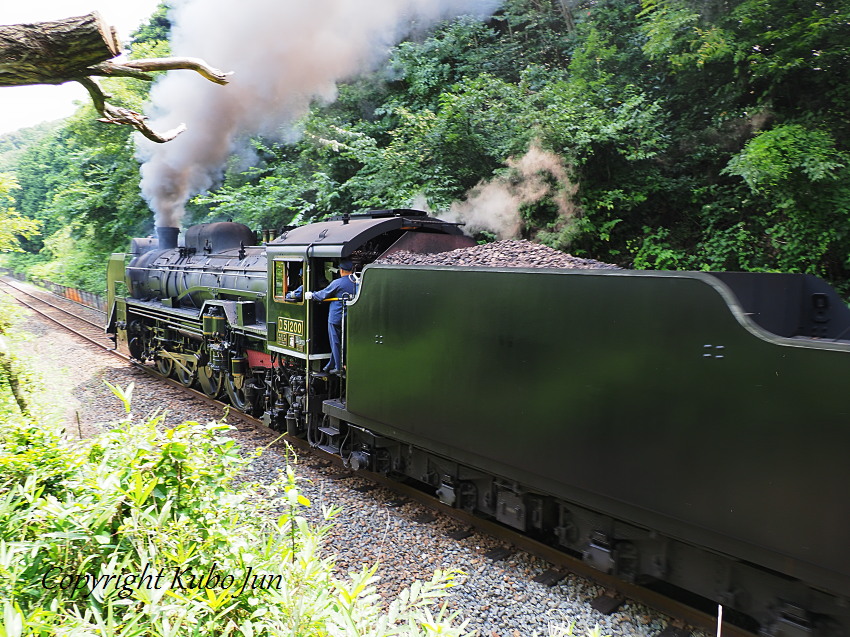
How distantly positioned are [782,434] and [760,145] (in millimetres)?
6676

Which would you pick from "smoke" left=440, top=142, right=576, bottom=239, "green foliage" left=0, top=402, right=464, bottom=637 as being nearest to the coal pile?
"green foliage" left=0, top=402, right=464, bottom=637

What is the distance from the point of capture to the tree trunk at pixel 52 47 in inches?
108

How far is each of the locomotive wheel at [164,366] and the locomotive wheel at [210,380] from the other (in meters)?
1.65

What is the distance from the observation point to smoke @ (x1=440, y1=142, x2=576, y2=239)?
405 inches

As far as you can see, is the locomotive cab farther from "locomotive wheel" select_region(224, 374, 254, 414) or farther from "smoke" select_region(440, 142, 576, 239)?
"smoke" select_region(440, 142, 576, 239)

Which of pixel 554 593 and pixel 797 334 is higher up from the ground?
pixel 797 334

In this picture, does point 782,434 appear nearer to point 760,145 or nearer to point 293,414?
point 293,414

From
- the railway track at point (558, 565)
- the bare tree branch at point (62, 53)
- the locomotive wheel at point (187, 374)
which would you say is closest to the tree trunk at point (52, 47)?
the bare tree branch at point (62, 53)

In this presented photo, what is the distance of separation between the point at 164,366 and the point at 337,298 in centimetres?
709

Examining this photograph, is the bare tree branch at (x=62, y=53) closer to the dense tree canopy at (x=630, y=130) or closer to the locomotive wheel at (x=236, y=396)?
the locomotive wheel at (x=236, y=396)

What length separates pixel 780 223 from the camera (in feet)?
30.0

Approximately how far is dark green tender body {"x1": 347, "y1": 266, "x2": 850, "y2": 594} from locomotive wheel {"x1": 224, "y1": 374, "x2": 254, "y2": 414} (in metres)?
4.45

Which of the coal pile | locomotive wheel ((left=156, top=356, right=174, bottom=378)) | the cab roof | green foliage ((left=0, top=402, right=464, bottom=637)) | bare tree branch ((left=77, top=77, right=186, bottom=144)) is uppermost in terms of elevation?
bare tree branch ((left=77, top=77, right=186, bottom=144))

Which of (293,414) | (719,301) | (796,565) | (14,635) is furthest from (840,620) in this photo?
(293,414)
